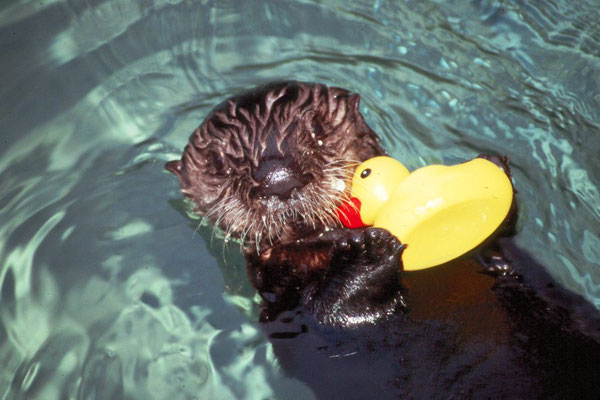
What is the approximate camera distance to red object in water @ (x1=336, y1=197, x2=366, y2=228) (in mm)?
3453

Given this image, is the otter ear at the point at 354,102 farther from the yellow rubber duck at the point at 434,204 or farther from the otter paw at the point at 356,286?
the otter paw at the point at 356,286

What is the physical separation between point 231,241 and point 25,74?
230cm

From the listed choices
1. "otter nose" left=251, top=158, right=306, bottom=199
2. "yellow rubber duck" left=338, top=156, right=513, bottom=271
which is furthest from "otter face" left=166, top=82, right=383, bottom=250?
"yellow rubber duck" left=338, top=156, right=513, bottom=271

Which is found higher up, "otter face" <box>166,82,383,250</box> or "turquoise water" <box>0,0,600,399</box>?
"otter face" <box>166,82,383,250</box>

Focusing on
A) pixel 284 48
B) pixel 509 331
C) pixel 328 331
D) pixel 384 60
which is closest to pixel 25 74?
pixel 284 48

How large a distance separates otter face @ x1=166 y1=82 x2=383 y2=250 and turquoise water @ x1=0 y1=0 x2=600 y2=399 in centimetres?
64

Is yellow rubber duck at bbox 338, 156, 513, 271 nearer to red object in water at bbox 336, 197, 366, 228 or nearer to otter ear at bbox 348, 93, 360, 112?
red object in water at bbox 336, 197, 366, 228

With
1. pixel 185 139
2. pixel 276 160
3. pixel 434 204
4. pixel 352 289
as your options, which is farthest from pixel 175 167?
pixel 434 204

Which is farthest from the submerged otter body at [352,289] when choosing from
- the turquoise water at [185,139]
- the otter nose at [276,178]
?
the turquoise water at [185,139]

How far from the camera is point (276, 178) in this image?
3.12m

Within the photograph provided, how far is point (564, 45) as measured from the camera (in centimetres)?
507

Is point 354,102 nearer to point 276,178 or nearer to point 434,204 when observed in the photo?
point 276,178

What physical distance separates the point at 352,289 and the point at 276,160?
2.62ft

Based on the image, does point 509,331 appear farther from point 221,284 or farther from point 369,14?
point 369,14
